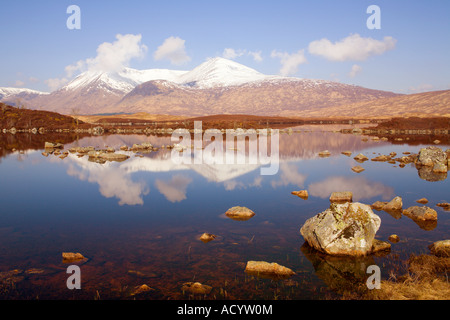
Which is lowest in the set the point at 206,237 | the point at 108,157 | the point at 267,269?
the point at 267,269

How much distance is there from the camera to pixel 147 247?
10852mm

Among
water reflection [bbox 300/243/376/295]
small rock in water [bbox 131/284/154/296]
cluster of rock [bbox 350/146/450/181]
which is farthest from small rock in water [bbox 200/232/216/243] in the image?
cluster of rock [bbox 350/146/450/181]

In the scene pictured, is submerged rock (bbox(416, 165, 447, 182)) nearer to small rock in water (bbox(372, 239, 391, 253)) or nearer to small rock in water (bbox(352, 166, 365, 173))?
small rock in water (bbox(352, 166, 365, 173))

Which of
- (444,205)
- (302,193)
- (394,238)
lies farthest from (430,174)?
(394,238)

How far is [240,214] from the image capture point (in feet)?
45.8

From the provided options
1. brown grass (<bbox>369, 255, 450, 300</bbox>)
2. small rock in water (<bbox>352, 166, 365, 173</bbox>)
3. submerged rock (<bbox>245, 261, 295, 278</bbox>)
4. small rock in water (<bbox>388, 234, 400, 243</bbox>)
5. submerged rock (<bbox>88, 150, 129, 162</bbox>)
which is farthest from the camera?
submerged rock (<bbox>88, 150, 129, 162</bbox>)

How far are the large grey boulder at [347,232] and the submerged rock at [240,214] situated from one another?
13.1ft

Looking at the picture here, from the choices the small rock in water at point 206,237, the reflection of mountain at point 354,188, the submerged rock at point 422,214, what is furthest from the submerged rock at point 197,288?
the reflection of mountain at point 354,188

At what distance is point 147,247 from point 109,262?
4.62ft

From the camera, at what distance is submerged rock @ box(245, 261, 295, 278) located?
885cm

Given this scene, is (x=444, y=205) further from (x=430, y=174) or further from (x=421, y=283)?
(x=430, y=174)

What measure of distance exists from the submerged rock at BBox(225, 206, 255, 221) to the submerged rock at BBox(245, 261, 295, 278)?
4.57 meters

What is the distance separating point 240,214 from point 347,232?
493 cm
